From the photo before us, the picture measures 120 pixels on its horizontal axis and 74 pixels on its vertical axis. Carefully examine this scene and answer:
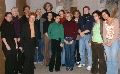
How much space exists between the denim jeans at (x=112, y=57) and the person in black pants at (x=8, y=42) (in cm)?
182

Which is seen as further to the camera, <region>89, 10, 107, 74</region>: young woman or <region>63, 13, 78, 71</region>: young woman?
<region>63, 13, 78, 71</region>: young woman

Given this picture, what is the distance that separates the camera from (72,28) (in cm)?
511

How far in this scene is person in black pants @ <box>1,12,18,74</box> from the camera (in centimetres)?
427

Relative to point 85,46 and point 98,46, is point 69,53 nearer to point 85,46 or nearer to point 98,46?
point 85,46

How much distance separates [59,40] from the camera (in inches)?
197

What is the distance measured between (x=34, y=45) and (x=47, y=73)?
2.66 feet

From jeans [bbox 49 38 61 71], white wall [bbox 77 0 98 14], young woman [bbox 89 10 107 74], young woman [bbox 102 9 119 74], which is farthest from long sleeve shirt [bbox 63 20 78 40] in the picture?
white wall [bbox 77 0 98 14]

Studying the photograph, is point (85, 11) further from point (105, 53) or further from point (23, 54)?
point (23, 54)

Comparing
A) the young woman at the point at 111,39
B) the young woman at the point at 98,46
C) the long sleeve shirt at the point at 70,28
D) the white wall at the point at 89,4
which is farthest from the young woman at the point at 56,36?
the white wall at the point at 89,4

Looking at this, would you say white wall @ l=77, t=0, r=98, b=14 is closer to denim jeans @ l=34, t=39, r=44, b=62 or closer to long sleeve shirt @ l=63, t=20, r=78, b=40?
denim jeans @ l=34, t=39, r=44, b=62

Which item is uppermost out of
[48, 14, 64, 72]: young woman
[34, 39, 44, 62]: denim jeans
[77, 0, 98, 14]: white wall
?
[77, 0, 98, 14]: white wall

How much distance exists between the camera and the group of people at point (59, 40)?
4.31 m

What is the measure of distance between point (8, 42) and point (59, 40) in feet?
3.94

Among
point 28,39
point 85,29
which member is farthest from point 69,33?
point 28,39
